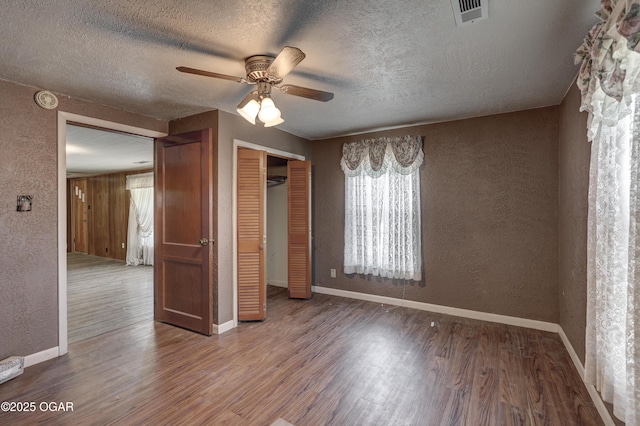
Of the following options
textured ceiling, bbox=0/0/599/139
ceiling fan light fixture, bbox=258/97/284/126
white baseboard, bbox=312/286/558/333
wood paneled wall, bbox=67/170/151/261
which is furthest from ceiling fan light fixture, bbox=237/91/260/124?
wood paneled wall, bbox=67/170/151/261

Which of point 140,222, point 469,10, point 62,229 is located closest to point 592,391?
point 469,10

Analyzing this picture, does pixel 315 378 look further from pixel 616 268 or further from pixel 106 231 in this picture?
pixel 106 231

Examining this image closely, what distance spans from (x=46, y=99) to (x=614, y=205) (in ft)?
13.5

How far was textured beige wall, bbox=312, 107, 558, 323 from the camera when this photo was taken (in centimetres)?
312

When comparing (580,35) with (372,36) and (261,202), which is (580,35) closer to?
(372,36)

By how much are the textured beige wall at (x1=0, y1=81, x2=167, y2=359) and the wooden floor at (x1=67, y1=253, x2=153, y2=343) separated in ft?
1.91

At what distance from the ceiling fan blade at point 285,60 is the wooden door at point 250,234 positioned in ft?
5.30

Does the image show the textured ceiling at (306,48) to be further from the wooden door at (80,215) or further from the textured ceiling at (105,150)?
the wooden door at (80,215)

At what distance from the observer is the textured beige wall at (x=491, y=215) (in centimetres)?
312

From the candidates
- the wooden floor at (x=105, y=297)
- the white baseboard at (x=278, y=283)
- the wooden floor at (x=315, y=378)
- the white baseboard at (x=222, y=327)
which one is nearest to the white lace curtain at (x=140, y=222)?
the wooden floor at (x=105, y=297)

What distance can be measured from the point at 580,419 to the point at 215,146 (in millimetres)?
3621

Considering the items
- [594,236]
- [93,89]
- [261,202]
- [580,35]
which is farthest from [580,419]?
[93,89]

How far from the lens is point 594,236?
5.90 ft

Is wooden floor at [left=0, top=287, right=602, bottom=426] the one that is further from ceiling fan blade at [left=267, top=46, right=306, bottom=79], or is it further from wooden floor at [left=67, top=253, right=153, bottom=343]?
ceiling fan blade at [left=267, top=46, right=306, bottom=79]
